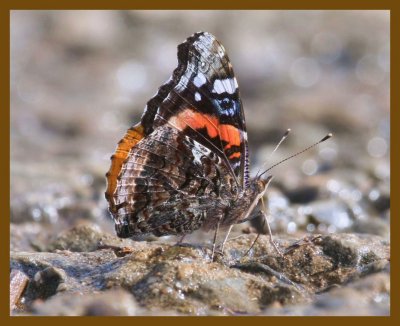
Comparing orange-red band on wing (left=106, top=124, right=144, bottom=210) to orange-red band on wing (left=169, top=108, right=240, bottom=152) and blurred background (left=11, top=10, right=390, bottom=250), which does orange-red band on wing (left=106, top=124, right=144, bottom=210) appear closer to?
orange-red band on wing (left=169, top=108, right=240, bottom=152)

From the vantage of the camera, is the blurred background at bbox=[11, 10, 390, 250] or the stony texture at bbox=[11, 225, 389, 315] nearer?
the stony texture at bbox=[11, 225, 389, 315]

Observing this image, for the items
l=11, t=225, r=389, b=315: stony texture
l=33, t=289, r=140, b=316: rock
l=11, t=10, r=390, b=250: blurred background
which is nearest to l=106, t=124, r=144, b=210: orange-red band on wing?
l=11, t=225, r=389, b=315: stony texture

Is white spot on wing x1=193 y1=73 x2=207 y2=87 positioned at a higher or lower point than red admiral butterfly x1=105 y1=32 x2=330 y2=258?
higher

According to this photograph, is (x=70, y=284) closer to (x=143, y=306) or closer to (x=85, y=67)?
(x=143, y=306)

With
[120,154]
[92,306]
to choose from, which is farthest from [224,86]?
[92,306]

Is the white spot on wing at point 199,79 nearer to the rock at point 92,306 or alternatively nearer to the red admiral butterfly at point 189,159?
the red admiral butterfly at point 189,159

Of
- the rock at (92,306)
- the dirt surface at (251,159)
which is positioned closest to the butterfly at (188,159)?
the dirt surface at (251,159)

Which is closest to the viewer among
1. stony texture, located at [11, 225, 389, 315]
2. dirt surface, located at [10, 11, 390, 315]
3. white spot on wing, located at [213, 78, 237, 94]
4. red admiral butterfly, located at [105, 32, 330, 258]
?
stony texture, located at [11, 225, 389, 315]

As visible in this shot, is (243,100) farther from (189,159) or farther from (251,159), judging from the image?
(189,159)

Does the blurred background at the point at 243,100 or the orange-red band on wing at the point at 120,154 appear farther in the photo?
the blurred background at the point at 243,100
